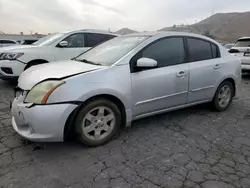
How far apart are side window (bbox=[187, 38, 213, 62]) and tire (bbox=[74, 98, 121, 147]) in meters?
1.76

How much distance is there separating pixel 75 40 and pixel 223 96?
4.56 metres

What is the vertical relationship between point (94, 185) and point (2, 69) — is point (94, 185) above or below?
below

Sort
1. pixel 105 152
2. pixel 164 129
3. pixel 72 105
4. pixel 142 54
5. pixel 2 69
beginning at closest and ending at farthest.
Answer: pixel 72 105 → pixel 105 152 → pixel 142 54 → pixel 164 129 → pixel 2 69

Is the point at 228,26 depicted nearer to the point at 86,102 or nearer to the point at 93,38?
the point at 93,38

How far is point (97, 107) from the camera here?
298cm

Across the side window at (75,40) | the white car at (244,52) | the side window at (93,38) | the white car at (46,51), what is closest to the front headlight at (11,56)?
the white car at (46,51)

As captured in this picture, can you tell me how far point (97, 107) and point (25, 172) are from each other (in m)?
1.11

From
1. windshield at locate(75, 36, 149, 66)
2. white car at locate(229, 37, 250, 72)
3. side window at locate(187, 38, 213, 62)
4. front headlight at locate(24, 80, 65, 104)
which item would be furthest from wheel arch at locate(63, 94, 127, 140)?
white car at locate(229, 37, 250, 72)

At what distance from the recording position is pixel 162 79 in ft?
11.5

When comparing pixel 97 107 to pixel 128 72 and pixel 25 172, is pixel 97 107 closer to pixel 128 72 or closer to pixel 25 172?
pixel 128 72

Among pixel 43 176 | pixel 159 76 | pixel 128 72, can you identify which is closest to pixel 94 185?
pixel 43 176

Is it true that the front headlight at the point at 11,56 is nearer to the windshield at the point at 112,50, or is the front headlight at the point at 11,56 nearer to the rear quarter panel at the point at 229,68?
the windshield at the point at 112,50

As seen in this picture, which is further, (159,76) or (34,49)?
(34,49)

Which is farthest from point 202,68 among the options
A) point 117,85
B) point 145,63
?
point 117,85
